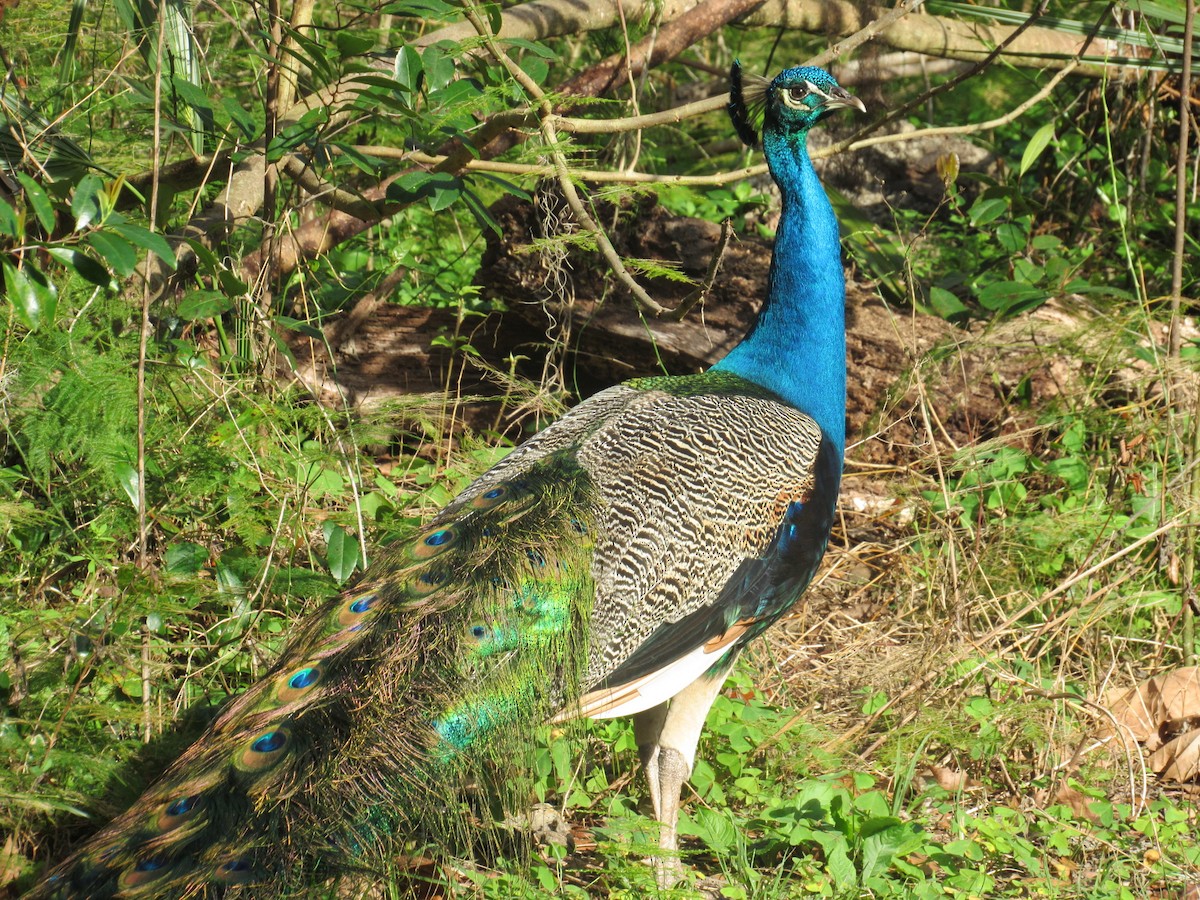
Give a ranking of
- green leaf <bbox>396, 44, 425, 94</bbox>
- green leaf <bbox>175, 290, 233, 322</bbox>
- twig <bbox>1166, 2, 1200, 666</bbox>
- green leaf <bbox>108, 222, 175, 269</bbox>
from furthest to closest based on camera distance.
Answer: twig <bbox>1166, 2, 1200, 666</bbox>
green leaf <bbox>175, 290, 233, 322</bbox>
green leaf <bbox>396, 44, 425, 94</bbox>
green leaf <bbox>108, 222, 175, 269</bbox>

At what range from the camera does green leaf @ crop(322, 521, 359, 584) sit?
2.93 meters

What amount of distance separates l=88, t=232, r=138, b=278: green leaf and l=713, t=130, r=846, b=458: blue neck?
1786mm

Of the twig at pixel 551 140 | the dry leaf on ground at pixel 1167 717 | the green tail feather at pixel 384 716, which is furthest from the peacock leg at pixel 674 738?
the dry leaf on ground at pixel 1167 717

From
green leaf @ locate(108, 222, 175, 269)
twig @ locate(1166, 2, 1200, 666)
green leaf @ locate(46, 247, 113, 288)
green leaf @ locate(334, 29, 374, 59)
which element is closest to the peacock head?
twig @ locate(1166, 2, 1200, 666)

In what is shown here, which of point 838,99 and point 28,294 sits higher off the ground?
point 28,294

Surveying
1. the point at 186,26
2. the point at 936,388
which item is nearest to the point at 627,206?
the point at 936,388

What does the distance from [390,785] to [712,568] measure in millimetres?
914

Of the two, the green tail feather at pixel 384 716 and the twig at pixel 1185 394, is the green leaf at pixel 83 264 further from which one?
the twig at pixel 1185 394

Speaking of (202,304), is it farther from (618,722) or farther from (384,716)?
(618,722)

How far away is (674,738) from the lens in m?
2.79

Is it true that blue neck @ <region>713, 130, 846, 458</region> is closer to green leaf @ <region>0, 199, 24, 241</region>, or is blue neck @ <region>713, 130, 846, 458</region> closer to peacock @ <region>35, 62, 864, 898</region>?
peacock @ <region>35, 62, 864, 898</region>

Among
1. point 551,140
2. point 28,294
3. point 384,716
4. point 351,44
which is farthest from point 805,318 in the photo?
point 28,294

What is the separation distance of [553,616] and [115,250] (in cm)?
107

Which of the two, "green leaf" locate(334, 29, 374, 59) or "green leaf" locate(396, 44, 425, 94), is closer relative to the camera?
"green leaf" locate(334, 29, 374, 59)
